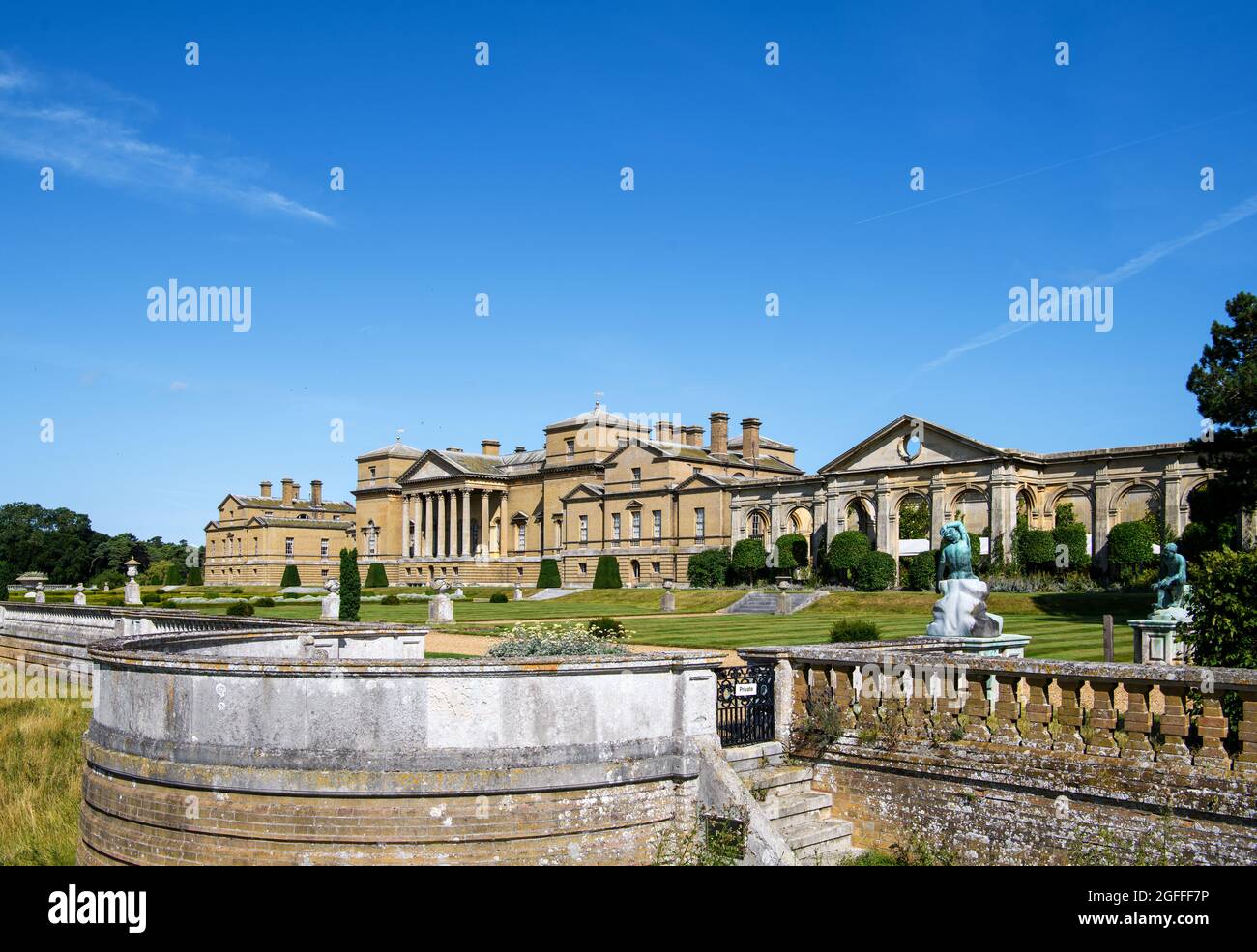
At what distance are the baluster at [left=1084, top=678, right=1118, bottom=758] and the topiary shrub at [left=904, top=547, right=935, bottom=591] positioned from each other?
4466 centimetres

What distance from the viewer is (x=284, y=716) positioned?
1009cm

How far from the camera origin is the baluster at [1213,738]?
28.5ft

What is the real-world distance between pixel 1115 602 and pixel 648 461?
133 ft

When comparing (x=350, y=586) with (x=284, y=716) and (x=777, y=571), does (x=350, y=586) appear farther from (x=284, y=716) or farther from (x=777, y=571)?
(x=777, y=571)

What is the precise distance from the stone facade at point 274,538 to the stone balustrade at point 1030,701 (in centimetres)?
10017

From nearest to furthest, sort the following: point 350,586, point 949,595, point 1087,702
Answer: point 1087,702 < point 949,595 < point 350,586

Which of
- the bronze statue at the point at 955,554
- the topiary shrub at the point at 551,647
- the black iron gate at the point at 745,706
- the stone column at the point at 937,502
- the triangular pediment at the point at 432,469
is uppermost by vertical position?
the triangular pediment at the point at 432,469

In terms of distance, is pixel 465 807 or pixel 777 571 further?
pixel 777 571

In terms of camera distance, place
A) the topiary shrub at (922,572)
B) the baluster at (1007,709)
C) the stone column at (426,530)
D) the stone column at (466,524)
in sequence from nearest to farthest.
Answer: the baluster at (1007,709) < the topiary shrub at (922,572) < the stone column at (466,524) < the stone column at (426,530)

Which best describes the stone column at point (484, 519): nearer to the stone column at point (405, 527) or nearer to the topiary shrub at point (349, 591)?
the stone column at point (405, 527)

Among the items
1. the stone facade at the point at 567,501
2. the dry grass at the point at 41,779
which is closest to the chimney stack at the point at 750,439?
the stone facade at the point at 567,501

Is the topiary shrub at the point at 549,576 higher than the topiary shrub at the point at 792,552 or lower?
lower
